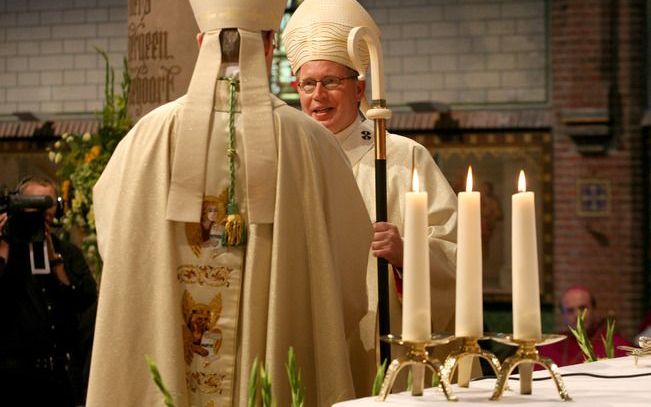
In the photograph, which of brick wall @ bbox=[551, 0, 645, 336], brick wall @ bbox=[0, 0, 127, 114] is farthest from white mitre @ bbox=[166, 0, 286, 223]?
brick wall @ bbox=[0, 0, 127, 114]

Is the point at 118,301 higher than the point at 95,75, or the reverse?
the point at 95,75

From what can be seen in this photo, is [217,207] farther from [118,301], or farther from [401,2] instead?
[401,2]

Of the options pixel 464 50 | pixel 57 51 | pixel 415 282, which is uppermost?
pixel 57 51

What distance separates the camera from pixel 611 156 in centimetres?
1198

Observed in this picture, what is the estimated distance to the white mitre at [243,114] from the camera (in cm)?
336

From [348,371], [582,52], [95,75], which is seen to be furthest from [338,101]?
[95,75]

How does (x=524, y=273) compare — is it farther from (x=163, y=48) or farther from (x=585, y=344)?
(x=163, y=48)

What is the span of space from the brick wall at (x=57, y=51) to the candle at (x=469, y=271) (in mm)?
11880

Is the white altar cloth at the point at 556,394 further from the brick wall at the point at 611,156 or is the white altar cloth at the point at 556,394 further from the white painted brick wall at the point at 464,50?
the white painted brick wall at the point at 464,50

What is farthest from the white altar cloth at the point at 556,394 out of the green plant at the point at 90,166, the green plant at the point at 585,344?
the green plant at the point at 90,166

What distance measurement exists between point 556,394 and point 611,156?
10030 mm

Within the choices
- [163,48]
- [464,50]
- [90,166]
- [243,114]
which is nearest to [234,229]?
[243,114]

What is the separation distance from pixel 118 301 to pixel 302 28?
1604 mm

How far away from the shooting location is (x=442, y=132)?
12.5 m
